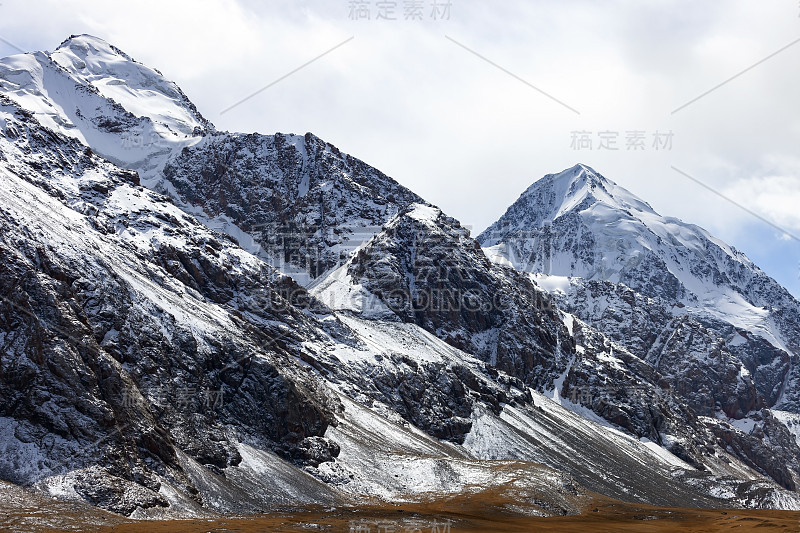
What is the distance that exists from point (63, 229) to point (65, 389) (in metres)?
52.9

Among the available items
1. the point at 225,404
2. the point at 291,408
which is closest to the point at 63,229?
the point at 225,404

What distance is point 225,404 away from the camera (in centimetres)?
15088

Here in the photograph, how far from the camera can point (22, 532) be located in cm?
8075

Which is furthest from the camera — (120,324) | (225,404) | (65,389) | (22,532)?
(225,404)

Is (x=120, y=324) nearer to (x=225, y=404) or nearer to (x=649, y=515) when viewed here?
(x=225, y=404)

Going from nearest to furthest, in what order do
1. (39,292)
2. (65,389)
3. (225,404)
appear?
1. (65,389)
2. (39,292)
3. (225,404)

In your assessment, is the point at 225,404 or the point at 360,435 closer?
the point at 225,404

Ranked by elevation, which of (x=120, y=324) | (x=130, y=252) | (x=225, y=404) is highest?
(x=130, y=252)

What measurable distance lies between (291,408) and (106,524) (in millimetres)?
67135

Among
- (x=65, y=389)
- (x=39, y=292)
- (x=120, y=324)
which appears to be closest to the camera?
(x=65, y=389)

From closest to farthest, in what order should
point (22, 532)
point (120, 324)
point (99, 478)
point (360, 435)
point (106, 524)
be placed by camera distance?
point (22, 532) < point (106, 524) < point (99, 478) < point (120, 324) < point (360, 435)

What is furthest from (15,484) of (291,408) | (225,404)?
(291,408)

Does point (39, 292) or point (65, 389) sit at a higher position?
point (39, 292)

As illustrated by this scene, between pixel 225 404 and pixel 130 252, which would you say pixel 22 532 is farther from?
pixel 130 252
